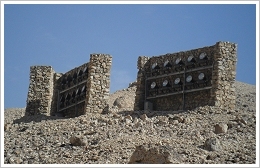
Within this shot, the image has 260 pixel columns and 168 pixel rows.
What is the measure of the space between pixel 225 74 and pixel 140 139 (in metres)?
10.4

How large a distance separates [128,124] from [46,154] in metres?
5.46

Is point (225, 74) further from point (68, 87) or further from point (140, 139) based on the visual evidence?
point (140, 139)

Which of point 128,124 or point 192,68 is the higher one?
point 192,68

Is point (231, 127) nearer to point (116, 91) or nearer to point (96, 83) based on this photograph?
point (96, 83)


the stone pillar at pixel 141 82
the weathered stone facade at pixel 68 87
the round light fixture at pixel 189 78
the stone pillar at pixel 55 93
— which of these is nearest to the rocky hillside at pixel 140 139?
the weathered stone facade at pixel 68 87

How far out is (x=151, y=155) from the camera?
17844 mm

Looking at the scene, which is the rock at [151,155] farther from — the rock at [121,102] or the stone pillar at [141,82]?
the rock at [121,102]

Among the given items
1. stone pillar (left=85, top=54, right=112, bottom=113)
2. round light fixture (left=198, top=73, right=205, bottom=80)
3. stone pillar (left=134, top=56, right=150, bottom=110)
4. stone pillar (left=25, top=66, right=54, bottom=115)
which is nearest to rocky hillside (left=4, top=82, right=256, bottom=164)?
stone pillar (left=85, top=54, right=112, bottom=113)

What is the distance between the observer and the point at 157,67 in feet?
114

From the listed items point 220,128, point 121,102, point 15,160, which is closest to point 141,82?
point 121,102

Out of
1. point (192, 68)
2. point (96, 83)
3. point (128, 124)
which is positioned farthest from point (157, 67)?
point (128, 124)

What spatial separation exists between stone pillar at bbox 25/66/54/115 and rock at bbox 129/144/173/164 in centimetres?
1761

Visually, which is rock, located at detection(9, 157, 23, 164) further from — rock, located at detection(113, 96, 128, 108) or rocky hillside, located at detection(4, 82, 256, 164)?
rock, located at detection(113, 96, 128, 108)

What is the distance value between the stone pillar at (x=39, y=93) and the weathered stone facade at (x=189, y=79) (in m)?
5.26
